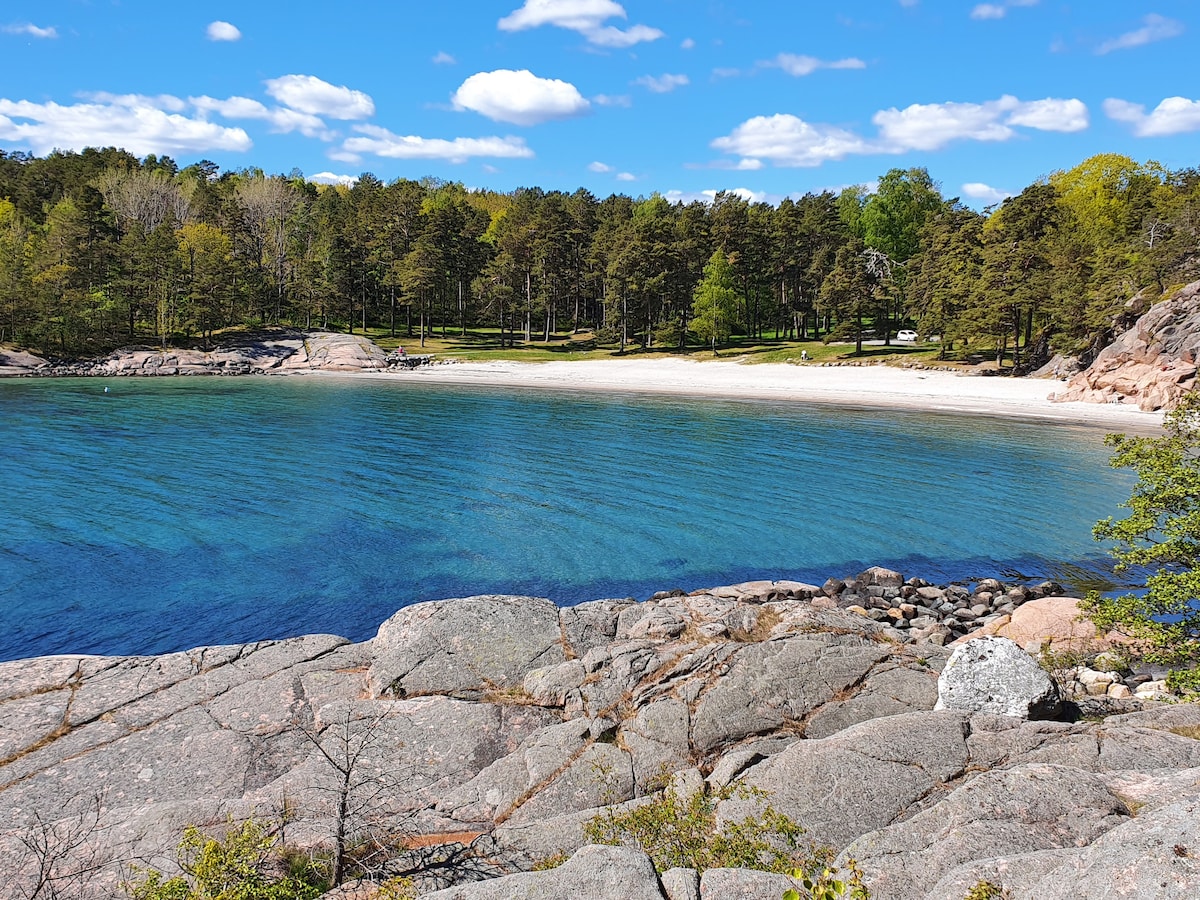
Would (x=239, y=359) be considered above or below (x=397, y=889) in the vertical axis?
above

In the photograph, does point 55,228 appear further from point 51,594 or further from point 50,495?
point 51,594

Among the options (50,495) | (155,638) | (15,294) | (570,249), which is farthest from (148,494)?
(570,249)

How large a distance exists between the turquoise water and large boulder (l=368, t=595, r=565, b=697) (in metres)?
4.11

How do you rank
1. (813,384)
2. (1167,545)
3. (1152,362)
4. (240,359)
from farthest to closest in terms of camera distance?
(240,359) → (813,384) → (1152,362) → (1167,545)

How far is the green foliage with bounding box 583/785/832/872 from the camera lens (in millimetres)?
6344

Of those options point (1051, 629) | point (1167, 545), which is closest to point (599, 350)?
point (1051, 629)

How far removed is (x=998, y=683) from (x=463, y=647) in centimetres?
833

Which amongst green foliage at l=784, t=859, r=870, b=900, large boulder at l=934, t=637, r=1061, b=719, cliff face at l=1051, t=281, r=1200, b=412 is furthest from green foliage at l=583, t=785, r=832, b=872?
cliff face at l=1051, t=281, r=1200, b=412

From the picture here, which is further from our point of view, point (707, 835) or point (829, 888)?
point (707, 835)

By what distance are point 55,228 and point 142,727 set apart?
8796 cm

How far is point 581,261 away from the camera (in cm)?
10012

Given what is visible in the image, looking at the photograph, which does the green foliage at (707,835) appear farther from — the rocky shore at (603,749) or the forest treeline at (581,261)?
the forest treeline at (581,261)

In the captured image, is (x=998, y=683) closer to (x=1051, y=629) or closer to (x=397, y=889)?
(x=1051, y=629)

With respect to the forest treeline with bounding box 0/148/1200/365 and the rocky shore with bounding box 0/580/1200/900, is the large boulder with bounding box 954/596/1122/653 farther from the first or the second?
the forest treeline with bounding box 0/148/1200/365
